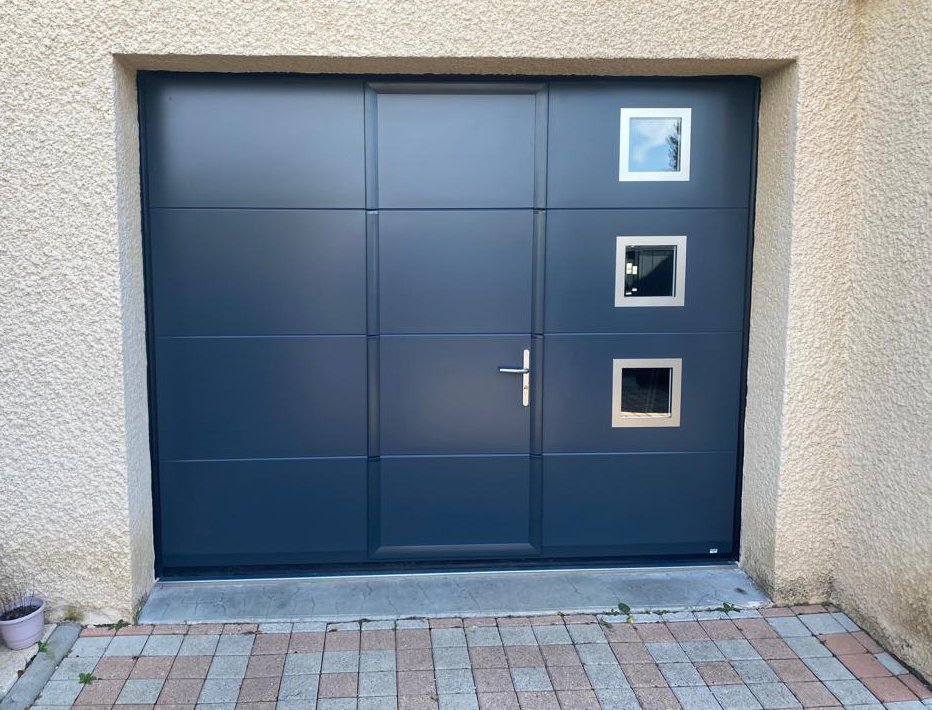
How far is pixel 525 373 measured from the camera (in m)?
3.65

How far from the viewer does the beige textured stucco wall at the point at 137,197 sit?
302 centimetres

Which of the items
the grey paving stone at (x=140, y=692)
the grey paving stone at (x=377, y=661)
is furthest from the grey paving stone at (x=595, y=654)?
the grey paving stone at (x=140, y=692)

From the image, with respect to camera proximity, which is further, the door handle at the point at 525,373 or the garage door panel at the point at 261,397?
the door handle at the point at 525,373

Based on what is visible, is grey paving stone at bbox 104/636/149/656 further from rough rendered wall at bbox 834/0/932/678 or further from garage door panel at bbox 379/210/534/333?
rough rendered wall at bbox 834/0/932/678

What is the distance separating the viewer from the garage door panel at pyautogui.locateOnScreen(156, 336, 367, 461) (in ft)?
11.6

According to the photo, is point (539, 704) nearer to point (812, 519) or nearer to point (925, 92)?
point (812, 519)

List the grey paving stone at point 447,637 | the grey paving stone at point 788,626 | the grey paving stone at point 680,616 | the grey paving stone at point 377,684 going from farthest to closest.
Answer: the grey paving stone at point 680,616 → the grey paving stone at point 788,626 → the grey paving stone at point 447,637 → the grey paving stone at point 377,684

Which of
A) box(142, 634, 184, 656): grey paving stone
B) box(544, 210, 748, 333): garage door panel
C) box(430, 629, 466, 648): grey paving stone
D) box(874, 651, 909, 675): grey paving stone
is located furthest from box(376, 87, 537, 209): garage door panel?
box(874, 651, 909, 675): grey paving stone

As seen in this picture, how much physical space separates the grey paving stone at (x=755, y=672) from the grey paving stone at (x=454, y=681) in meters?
1.15

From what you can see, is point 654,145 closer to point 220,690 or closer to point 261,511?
point 261,511

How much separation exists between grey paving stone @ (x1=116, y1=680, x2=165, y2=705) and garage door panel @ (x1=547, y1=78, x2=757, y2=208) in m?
2.83

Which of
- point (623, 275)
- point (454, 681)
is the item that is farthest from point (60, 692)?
point (623, 275)

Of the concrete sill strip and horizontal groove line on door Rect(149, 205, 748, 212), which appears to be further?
horizontal groove line on door Rect(149, 205, 748, 212)

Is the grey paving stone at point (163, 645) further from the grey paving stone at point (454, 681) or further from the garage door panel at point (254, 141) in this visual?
the garage door panel at point (254, 141)
